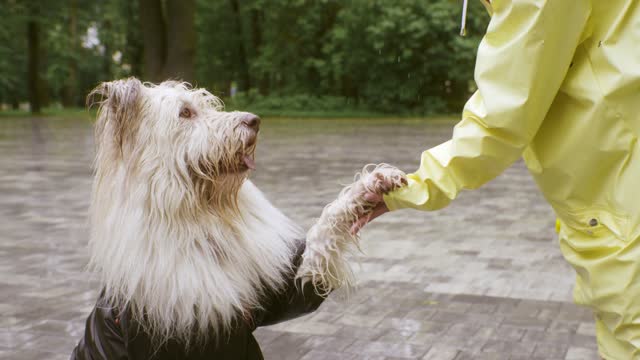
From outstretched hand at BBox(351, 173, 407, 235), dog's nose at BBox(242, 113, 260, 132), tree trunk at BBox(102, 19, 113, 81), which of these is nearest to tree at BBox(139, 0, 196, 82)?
dog's nose at BBox(242, 113, 260, 132)

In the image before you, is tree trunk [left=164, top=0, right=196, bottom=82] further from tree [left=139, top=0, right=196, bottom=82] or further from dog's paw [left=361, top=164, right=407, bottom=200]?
dog's paw [left=361, top=164, right=407, bottom=200]

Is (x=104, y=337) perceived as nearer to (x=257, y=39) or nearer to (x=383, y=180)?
(x=383, y=180)

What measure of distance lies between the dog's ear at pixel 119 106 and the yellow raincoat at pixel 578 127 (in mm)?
1097

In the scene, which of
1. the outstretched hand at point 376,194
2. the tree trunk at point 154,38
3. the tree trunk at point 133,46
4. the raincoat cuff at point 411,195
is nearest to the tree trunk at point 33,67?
the tree trunk at point 133,46

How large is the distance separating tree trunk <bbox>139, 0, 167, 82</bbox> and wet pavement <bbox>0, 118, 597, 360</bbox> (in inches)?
340

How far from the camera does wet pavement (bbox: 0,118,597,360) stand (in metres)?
4.90

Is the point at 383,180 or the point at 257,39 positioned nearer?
the point at 383,180

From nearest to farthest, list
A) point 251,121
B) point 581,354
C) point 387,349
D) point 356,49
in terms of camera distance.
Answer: point 251,121 < point 581,354 < point 387,349 < point 356,49

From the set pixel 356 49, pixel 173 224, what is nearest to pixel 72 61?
Result: pixel 356 49

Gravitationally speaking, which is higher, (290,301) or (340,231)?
(340,231)

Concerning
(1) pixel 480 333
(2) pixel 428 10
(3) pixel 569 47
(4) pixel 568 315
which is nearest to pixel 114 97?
(3) pixel 569 47

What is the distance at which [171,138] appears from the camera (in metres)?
2.71

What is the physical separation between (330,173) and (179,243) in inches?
421

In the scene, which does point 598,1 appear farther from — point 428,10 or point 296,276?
point 428,10
